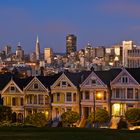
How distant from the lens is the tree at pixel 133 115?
52.8m

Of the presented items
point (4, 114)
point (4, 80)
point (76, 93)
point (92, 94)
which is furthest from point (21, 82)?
point (92, 94)

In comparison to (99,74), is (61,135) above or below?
below

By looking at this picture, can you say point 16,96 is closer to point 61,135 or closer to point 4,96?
point 4,96

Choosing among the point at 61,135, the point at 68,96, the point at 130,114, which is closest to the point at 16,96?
the point at 68,96

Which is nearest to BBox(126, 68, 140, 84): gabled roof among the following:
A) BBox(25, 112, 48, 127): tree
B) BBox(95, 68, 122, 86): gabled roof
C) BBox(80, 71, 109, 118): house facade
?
BBox(95, 68, 122, 86): gabled roof

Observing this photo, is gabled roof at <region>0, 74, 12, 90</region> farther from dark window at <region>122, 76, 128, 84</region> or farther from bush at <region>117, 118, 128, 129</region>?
bush at <region>117, 118, 128, 129</region>

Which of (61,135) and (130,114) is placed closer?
(61,135)

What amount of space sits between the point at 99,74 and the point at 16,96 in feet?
34.7

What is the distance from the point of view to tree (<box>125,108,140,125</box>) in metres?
52.8

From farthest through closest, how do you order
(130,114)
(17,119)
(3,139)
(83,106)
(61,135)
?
1. (17,119)
2. (83,106)
3. (130,114)
4. (61,135)
5. (3,139)

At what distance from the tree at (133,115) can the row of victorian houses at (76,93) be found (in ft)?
8.31

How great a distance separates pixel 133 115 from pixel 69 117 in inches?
272

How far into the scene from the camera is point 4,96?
6400 centimetres

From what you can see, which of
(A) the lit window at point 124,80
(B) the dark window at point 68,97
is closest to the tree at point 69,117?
(B) the dark window at point 68,97
